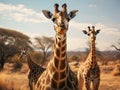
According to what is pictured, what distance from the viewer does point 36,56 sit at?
3381 centimetres

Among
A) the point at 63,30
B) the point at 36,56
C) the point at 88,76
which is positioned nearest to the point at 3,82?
the point at 88,76

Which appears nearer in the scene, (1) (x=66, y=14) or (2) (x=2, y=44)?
(1) (x=66, y=14)

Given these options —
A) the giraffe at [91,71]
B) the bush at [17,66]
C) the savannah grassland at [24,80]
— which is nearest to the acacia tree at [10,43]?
the bush at [17,66]

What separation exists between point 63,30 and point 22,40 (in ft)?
86.5

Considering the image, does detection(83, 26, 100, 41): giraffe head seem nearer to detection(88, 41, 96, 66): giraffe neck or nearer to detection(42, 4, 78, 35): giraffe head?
detection(88, 41, 96, 66): giraffe neck

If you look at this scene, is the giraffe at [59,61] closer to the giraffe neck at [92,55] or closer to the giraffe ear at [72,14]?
the giraffe ear at [72,14]

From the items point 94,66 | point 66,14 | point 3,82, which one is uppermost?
point 66,14

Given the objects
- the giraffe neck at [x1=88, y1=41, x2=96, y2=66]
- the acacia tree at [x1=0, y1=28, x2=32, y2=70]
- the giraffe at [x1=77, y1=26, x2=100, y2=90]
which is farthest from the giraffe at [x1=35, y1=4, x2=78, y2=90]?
the acacia tree at [x1=0, y1=28, x2=32, y2=70]

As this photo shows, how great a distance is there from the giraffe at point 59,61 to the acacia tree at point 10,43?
863 inches

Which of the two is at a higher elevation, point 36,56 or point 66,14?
point 66,14

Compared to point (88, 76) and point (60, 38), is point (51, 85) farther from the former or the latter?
point (88, 76)

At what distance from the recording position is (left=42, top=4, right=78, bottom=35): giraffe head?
4.73 meters

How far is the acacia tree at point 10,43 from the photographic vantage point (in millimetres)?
28484

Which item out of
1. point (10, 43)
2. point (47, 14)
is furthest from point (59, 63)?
point (10, 43)
